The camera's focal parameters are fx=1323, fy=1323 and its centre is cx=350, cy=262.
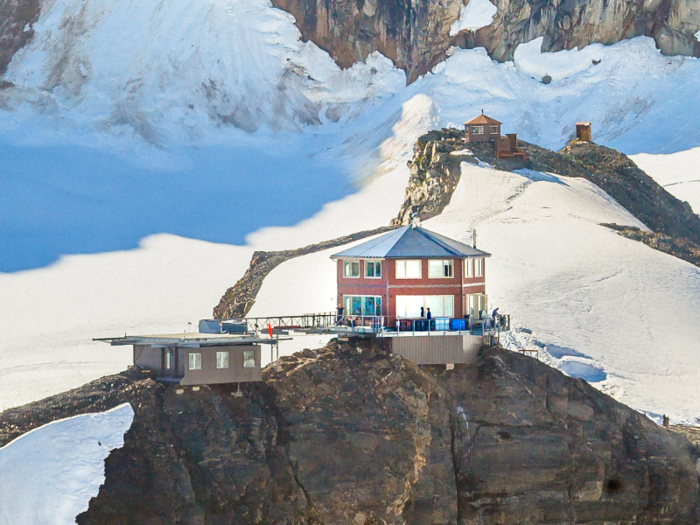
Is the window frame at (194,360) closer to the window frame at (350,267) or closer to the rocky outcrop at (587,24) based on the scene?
the window frame at (350,267)

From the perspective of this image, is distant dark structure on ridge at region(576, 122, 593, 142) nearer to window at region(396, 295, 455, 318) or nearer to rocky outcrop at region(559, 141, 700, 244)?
rocky outcrop at region(559, 141, 700, 244)

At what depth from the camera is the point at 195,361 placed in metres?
47.1

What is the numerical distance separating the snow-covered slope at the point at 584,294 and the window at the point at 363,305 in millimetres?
8224

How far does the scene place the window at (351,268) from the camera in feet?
170

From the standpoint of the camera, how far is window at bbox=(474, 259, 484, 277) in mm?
52281

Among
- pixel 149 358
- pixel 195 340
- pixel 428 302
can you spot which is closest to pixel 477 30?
pixel 428 302

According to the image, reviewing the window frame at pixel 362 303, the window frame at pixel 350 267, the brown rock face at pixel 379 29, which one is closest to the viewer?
the window frame at pixel 362 303

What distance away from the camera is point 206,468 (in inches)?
1816

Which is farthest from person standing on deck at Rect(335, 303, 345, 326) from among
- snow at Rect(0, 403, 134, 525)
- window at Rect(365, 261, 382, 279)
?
snow at Rect(0, 403, 134, 525)

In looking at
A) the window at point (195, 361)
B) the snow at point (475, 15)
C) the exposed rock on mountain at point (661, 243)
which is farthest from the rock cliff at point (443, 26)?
the window at point (195, 361)

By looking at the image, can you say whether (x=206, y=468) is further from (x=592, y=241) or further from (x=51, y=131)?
(x=51, y=131)

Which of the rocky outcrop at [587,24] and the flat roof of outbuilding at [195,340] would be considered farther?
the rocky outcrop at [587,24]

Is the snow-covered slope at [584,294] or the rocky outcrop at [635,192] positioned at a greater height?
the rocky outcrop at [635,192]

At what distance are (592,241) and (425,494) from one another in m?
27.4
